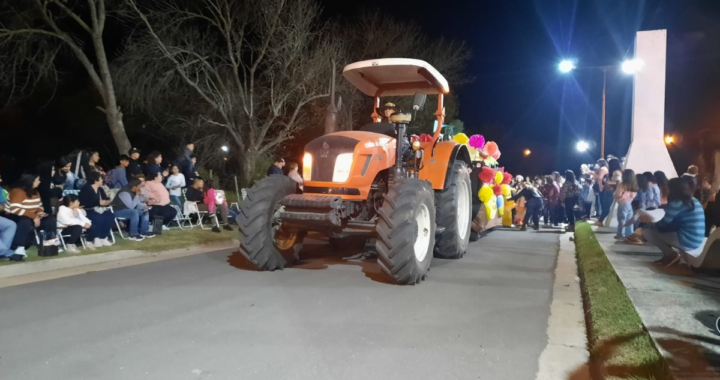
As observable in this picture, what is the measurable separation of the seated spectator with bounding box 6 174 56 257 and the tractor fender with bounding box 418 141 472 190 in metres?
6.07

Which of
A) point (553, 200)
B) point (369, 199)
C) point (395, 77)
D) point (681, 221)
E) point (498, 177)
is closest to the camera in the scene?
point (681, 221)

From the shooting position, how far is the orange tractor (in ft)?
21.7

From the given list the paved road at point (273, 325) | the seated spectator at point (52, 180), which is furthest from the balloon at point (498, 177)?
the seated spectator at point (52, 180)

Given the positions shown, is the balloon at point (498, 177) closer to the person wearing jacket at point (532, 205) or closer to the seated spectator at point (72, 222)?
the person wearing jacket at point (532, 205)

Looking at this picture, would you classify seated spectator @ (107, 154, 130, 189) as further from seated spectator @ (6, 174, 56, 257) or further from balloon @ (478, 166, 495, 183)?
balloon @ (478, 166, 495, 183)

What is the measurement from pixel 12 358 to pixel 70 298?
6.50 ft

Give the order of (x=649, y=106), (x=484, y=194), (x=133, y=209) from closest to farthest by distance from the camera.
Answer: (x=133, y=209) → (x=484, y=194) → (x=649, y=106)

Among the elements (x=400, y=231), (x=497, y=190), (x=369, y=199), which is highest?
(x=497, y=190)

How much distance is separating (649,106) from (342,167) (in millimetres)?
9879

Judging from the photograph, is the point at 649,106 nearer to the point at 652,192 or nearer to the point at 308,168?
the point at 652,192

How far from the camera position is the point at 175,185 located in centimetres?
1235

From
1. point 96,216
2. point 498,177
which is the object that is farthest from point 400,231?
point 498,177

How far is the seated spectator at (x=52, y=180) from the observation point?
9.58 m

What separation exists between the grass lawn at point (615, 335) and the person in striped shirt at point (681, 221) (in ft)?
3.81
